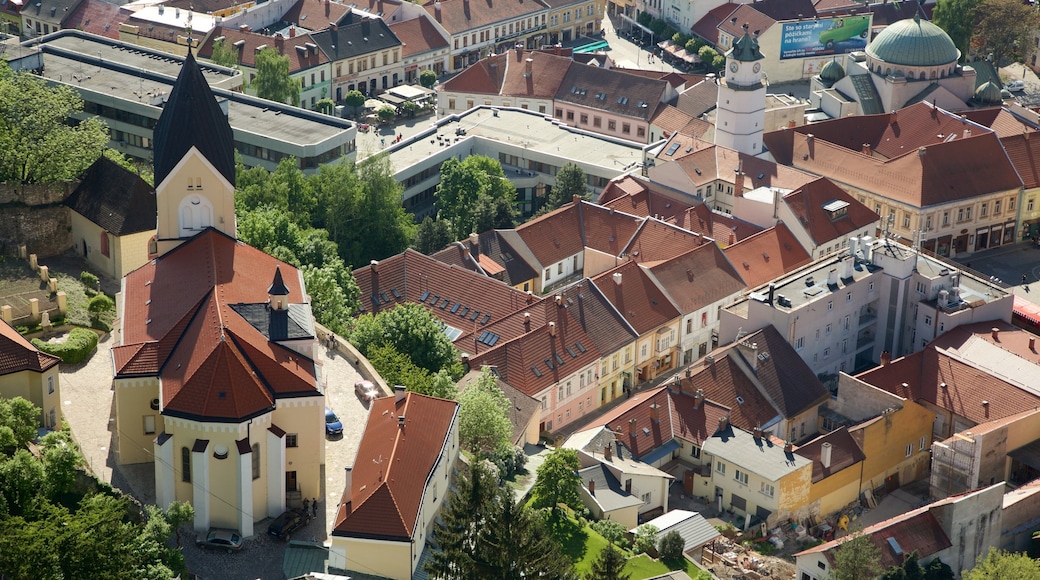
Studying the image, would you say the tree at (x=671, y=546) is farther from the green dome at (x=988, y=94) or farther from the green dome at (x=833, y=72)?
the green dome at (x=988, y=94)

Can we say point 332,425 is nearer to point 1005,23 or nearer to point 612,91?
point 612,91

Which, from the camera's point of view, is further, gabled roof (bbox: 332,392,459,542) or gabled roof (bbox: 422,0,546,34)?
gabled roof (bbox: 422,0,546,34)

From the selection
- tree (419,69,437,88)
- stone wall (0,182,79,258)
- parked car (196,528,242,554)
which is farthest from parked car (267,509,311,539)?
tree (419,69,437,88)

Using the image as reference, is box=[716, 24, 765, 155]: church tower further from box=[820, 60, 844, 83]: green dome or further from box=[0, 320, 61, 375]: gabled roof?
box=[0, 320, 61, 375]: gabled roof

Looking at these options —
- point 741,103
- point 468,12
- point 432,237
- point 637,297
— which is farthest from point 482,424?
point 468,12

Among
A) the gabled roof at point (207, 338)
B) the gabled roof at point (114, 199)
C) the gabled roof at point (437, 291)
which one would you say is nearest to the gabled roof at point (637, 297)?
the gabled roof at point (437, 291)

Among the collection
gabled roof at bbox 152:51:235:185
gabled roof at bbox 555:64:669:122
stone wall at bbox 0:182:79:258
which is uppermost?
gabled roof at bbox 152:51:235:185
